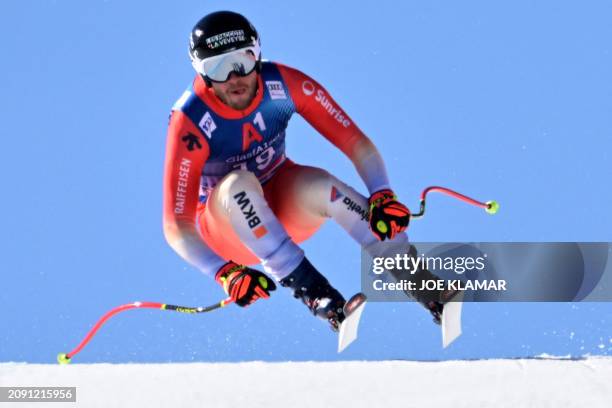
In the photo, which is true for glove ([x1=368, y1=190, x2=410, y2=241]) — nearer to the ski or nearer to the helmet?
the ski

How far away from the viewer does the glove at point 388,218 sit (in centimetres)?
560

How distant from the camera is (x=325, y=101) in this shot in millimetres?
5953

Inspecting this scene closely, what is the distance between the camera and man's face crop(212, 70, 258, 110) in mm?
5770

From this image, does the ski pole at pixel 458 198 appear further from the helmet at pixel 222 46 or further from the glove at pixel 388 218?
the helmet at pixel 222 46

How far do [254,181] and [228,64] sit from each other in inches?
→ 23.8

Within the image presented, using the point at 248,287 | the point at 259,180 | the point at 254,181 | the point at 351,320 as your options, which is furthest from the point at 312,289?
the point at 259,180

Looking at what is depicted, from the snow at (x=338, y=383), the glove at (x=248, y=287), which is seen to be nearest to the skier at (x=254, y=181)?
the glove at (x=248, y=287)

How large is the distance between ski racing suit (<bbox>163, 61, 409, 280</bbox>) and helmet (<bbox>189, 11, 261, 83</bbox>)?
17cm

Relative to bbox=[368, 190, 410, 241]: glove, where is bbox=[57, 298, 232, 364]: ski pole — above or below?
below

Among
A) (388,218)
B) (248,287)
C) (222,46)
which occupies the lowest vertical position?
(248,287)

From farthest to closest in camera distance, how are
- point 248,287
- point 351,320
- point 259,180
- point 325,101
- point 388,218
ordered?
point 259,180, point 325,101, point 388,218, point 351,320, point 248,287

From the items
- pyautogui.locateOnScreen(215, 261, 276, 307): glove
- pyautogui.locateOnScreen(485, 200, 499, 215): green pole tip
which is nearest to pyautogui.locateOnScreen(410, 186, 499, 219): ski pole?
pyautogui.locateOnScreen(485, 200, 499, 215): green pole tip

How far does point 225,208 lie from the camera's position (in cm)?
560

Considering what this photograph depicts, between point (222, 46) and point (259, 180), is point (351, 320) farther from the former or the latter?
point (222, 46)
